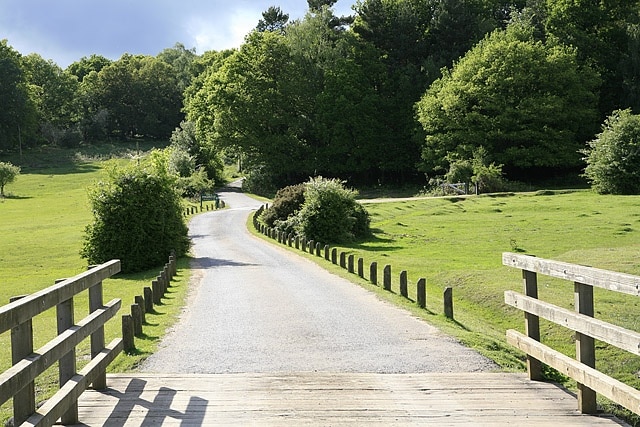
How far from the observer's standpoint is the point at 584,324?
20.2 feet

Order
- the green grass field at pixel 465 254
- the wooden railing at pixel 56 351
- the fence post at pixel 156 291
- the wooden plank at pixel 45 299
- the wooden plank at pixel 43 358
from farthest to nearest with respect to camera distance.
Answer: the fence post at pixel 156 291 → the green grass field at pixel 465 254 → the wooden railing at pixel 56 351 → the wooden plank at pixel 45 299 → the wooden plank at pixel 43 358

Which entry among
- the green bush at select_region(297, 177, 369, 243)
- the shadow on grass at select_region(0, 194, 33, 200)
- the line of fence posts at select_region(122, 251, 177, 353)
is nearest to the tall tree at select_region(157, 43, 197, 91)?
the shadow on grass at select_region(0, 194, 33, 200)

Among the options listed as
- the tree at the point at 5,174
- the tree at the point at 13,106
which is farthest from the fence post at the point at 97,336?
Result: the tree at the point at 13,106

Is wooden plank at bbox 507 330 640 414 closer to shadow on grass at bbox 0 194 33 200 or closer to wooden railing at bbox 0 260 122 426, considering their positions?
wooden railing at bbox 0 260 122 426

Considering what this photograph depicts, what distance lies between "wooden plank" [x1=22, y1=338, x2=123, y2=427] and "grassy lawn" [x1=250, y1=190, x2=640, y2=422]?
510 centimetres

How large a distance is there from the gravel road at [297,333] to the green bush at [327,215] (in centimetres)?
1251

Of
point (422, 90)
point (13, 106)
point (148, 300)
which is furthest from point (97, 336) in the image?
point (13, 106)

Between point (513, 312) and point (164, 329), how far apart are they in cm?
969

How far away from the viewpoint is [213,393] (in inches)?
293

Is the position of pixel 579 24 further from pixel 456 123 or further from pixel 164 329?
pixel 164 329

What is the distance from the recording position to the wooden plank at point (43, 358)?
469 centimetres

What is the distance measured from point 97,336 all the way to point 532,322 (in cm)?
469

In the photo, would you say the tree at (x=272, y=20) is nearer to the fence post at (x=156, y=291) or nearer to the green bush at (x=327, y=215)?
the green bush at (x=327, y=215)

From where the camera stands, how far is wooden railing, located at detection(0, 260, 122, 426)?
4926mm
